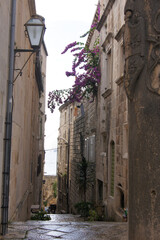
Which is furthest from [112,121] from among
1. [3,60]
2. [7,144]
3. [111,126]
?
[3,60]

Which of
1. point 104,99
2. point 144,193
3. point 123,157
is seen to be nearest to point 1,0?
point 144,193

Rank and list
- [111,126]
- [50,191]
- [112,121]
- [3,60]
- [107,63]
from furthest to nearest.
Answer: [50,191], [107,63], [111,126], [112,121], [3,60]

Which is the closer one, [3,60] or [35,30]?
[3,60]

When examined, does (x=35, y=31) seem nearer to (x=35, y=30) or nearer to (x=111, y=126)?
(x=35, y=30)

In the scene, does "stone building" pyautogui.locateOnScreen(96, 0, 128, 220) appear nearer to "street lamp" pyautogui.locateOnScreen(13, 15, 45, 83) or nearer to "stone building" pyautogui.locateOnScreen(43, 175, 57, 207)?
"street lamp" pyautogui.locateOnScreen(13, 15, 45, 83)

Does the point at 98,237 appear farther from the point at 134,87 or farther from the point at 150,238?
the point at 134,87

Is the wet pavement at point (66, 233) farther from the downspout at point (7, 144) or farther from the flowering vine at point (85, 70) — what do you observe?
the flowering vine at point (85, 70)

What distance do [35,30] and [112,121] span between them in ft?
19.5

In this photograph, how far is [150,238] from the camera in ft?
11.4

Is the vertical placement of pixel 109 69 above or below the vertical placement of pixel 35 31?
above

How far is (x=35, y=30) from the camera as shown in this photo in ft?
18.6

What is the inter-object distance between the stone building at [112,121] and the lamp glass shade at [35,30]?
4.11m

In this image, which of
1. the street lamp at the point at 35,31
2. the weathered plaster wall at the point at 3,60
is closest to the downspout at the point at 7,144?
the weathered plaster wall at the point at 3,60

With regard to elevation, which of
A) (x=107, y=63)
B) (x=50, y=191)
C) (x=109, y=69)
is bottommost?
(x=50, y=191)
